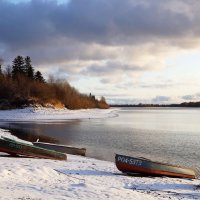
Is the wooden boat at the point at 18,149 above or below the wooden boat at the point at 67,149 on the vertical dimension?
above

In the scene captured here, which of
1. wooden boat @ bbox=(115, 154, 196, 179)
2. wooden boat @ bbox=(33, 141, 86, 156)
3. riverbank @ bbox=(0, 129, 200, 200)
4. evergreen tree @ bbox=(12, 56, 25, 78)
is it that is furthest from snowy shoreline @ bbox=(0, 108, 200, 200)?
evergreen tree @ bbox=(12, 56, 25, 78)

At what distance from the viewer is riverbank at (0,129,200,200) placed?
13352 millimetres

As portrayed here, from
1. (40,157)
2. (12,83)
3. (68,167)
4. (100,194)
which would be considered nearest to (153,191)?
(100,194)

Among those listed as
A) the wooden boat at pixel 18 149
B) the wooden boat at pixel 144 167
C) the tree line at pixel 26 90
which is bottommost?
the wooden boat at pixel 144 167

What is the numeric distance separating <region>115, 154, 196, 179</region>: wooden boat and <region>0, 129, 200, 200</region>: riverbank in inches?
21.0

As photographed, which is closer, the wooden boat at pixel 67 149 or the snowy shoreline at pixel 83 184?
the snowy shoreline at pixel 83 184

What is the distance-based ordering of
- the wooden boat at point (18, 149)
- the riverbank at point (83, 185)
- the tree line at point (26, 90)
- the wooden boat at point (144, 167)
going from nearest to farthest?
the riverbank at point (83, 185), the wooden boat at point (144, 167), the wooden boat at point (18, 149), the tree line at point (26, 90)

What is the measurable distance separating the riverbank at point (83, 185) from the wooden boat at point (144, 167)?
53 centimetres

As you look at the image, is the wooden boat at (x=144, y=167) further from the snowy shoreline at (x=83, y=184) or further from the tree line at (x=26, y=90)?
the tree line at (x=26, y=90)

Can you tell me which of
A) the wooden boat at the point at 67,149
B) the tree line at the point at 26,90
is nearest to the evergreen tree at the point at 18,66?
the tree line at the point at 26,90

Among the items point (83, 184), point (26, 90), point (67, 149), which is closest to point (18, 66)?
point (26, 90)

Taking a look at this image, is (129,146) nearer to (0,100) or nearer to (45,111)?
(45,111)

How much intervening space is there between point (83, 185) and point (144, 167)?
22.3 ft

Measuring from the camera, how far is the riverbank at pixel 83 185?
13352mm
